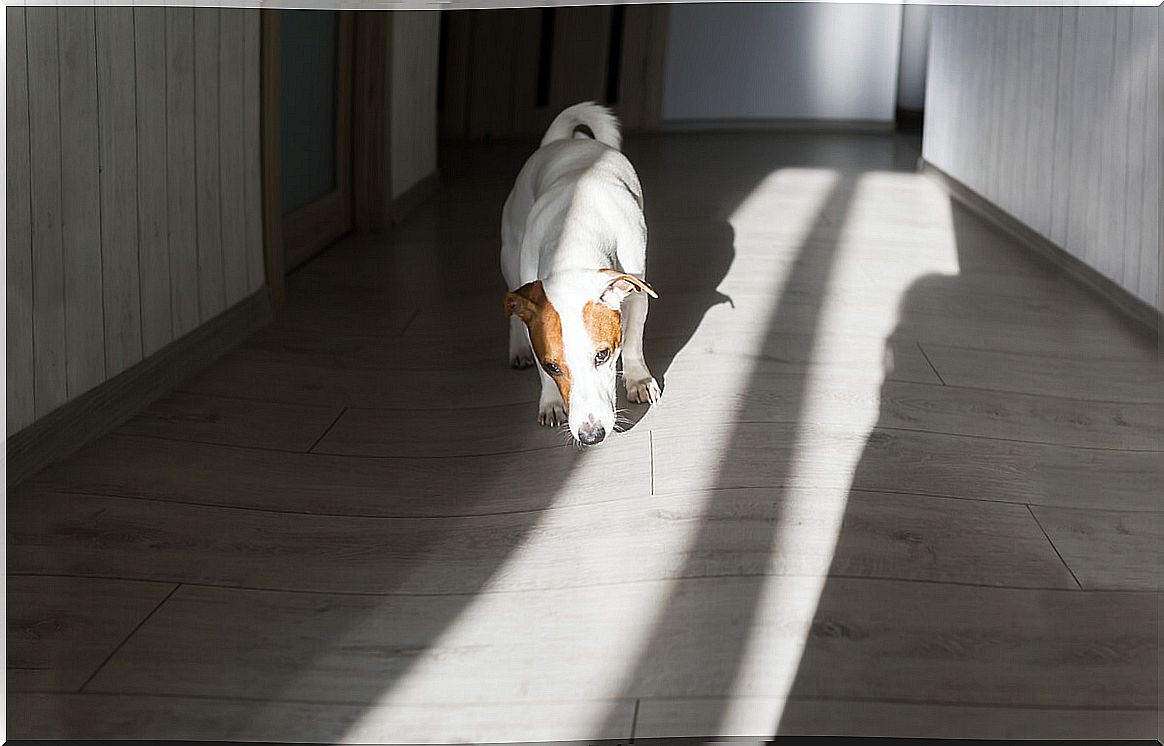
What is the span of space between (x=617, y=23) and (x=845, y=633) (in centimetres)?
582

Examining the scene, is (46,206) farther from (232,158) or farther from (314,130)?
(314,130)

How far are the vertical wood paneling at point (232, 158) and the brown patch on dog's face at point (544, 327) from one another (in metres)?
0.90

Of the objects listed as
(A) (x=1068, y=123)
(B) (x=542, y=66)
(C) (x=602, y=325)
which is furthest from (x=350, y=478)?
(B) (x=542, y=66)

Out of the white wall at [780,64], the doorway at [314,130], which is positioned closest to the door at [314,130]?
the doorway at [314,130]

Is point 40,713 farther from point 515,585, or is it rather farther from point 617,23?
point 617,23

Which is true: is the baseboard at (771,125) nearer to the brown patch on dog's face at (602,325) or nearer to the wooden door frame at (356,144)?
the wooden door frame at (356,144)

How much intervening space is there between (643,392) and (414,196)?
90.1 inches

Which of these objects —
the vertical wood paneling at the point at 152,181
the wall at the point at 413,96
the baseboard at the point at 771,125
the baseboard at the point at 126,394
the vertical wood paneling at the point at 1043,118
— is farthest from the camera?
the baseboard at the point at 771,125

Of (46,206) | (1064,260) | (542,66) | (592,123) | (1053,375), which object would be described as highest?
(542,66)

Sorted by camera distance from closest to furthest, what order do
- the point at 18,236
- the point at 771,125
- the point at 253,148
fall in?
the point at 18,236 → the point at 253,148 → the point at 771,125

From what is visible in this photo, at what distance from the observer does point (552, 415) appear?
1.89 meters

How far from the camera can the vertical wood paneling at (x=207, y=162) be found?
2.16 meters

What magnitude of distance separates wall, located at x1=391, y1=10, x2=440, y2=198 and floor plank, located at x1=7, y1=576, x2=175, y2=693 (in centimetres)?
259

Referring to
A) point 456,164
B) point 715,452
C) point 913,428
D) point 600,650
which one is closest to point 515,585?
point 600,650
